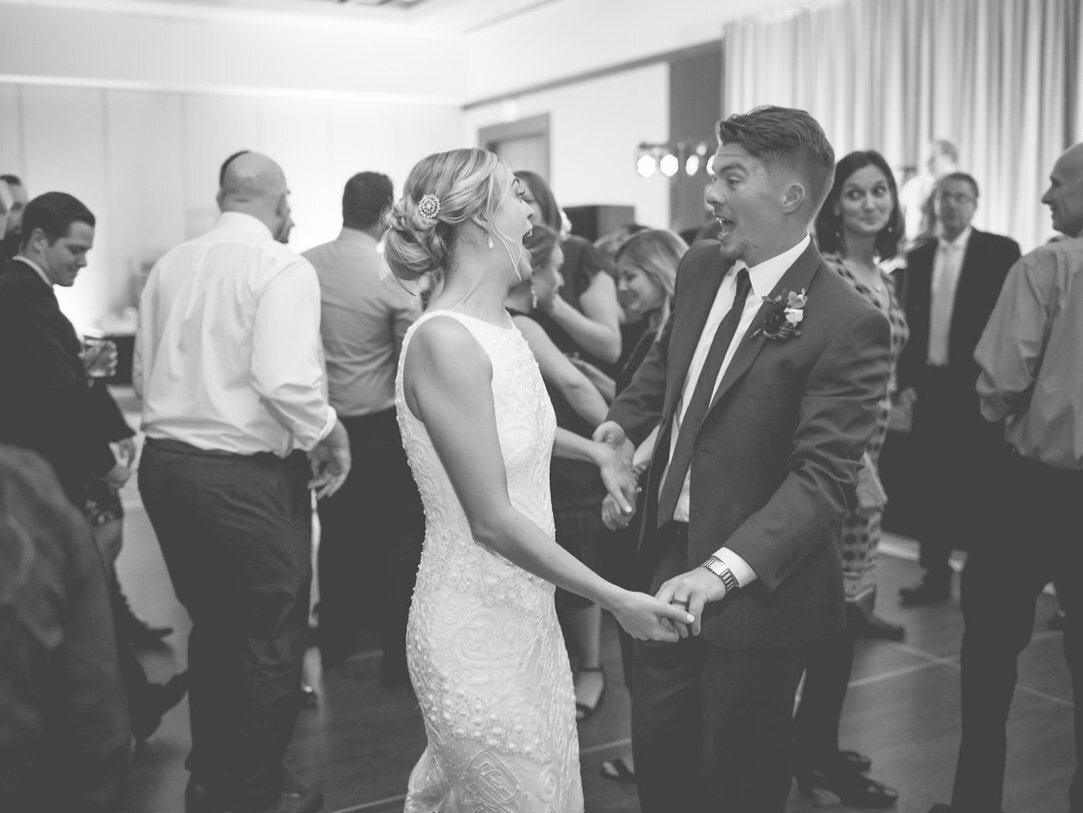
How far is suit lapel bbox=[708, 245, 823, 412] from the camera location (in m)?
1.90

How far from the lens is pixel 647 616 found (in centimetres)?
167

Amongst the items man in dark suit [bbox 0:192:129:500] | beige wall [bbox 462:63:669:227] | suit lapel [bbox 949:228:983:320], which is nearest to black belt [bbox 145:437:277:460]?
man in dark suit [bbox 0:192:129:500]

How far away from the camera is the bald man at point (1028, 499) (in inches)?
98.5

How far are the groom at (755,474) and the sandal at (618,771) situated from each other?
95 cm

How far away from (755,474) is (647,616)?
1.31 ft

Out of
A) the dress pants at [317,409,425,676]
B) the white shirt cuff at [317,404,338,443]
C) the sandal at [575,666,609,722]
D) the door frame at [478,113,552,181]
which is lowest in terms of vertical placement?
the sandal at [575,666,609,722]

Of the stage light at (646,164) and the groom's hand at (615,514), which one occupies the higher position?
the stage light at (646,164)

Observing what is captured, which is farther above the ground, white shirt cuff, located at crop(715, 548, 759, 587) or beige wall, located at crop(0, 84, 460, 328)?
beige wall, located at crop(0, 84, 460, 328)

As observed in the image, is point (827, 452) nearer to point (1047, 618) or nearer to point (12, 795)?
point (12, 795)

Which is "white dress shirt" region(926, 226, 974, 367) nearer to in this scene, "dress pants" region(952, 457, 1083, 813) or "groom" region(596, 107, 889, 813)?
"dress pants" region(952, 457, 1083, 813)

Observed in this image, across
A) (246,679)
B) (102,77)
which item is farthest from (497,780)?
(102,77)

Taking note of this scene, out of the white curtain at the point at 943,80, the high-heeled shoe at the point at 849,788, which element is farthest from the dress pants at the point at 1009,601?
the white curtain at the point at 943,80

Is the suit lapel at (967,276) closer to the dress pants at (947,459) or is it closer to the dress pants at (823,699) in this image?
the dress pants at (947,459)

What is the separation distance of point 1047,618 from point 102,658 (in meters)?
4.41
